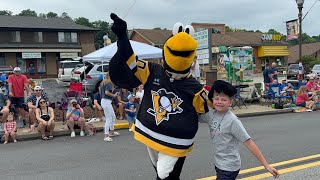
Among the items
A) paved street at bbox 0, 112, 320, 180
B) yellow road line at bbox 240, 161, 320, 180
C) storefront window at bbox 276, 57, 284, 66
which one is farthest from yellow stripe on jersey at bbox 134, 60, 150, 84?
storefront window at bbox 276, 57, 284, 66

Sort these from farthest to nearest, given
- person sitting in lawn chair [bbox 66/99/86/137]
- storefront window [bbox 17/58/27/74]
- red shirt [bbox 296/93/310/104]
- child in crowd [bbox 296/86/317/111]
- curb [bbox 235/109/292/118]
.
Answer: storefront window [bbox 17/58/27/74]
red shirt [bbox 296/93/310/104]
child in crowd [bbox 296/86/317/111]
curb [bbox 235/109/292/118]
person sitting in lawn chair [bbox 66/99/86/137]

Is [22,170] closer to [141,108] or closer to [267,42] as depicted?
[141,108]

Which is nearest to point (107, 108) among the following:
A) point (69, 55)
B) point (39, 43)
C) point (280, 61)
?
point (39, 43)

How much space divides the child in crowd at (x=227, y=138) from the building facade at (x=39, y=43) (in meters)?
39.8

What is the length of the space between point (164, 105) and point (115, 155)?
4005 millimetres

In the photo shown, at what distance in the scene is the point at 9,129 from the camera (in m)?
8.52

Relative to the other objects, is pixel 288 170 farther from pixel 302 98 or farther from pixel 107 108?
pixel 302 98

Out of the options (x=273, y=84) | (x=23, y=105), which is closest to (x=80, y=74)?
(x=23, y=105)

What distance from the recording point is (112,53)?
41.7ft

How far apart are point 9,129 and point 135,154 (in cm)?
364

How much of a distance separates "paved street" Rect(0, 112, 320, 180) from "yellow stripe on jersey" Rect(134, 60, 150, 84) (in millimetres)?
2409

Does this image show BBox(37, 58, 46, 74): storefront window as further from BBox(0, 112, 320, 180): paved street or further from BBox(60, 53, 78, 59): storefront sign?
BBox(0, 112, 320, 180): paved street

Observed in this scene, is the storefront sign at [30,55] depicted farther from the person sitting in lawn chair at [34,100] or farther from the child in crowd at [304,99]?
the child in crowd at [304,99]

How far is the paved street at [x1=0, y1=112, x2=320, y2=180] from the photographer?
5.46 meters
